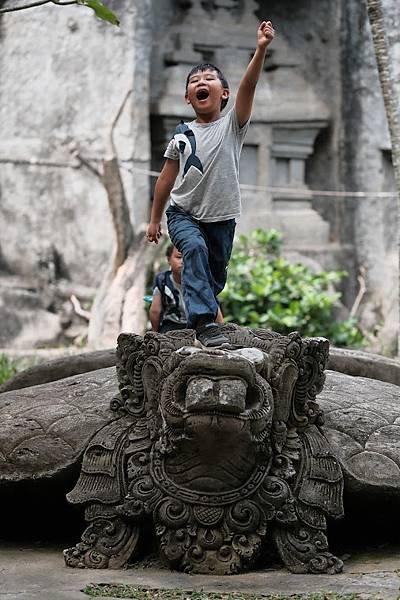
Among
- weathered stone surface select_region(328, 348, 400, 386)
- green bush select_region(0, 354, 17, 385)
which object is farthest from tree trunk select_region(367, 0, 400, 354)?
green bush select_region(0, 354, 17, 385)

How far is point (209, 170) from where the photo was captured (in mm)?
4590

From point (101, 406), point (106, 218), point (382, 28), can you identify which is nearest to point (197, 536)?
point (101, 406)

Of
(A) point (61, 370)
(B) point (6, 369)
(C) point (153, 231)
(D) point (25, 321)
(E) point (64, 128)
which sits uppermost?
(E) point (64, 128)

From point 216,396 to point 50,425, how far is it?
1000 mm

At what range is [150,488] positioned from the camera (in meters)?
4.15

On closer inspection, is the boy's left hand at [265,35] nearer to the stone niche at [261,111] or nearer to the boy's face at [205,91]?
the boy's face at [205,91]

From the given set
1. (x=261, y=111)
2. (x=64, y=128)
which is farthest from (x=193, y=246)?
(x=261, y=111)

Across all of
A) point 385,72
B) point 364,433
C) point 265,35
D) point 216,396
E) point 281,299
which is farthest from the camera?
point 281,299

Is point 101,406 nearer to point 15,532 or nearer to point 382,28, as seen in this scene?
point 15,532

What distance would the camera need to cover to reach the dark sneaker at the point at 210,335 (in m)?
A: 4.39

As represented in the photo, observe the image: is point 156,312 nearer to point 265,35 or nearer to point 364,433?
point 364,433

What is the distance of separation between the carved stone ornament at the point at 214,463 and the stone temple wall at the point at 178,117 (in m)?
7.08

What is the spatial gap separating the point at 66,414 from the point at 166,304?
1.21 metres

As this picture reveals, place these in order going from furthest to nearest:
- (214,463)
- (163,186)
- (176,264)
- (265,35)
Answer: (176,264) → (163,186) → (265,35) → (214,463)
